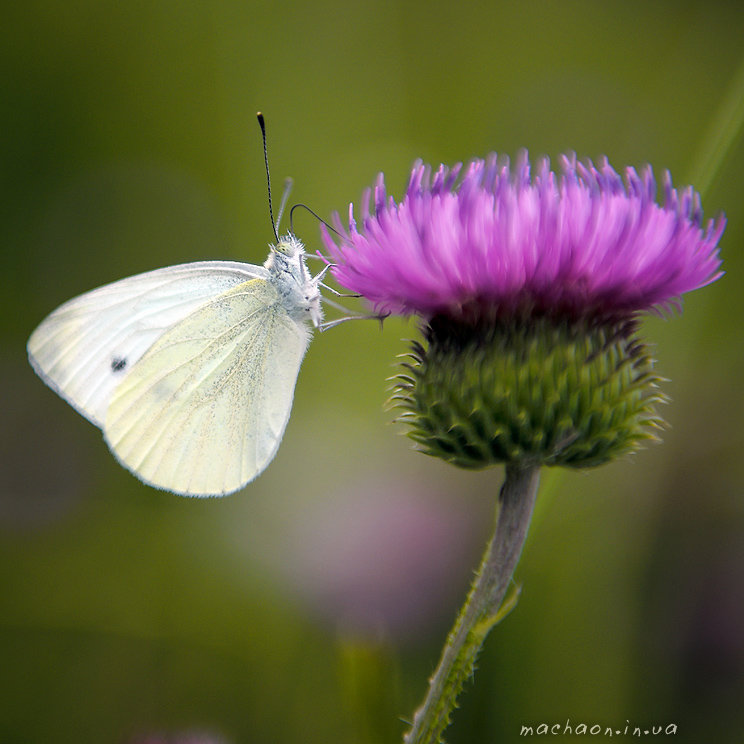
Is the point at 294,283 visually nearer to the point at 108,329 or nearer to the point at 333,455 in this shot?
the point at 108,329

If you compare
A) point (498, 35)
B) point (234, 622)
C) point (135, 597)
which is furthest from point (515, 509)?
point (498, 35)

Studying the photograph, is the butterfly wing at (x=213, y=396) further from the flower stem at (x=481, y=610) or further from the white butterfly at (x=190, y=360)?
the flower stem at (x=481, y=610)

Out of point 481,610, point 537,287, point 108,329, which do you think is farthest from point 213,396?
point 481,610

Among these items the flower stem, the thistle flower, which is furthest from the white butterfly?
the flower stem

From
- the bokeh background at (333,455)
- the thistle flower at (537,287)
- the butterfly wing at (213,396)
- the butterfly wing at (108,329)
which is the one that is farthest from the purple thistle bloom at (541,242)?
the butterfly wing at (108,329)

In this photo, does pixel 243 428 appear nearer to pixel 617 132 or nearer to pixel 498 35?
pixel 617 132

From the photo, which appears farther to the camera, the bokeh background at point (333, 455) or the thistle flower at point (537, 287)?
the bokeh background at point (333, 455)

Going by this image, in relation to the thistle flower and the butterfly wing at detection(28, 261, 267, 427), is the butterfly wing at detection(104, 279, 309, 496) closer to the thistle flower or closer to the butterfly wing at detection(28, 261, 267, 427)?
the butterfly wing at detection(28, 261, 267, 427)
